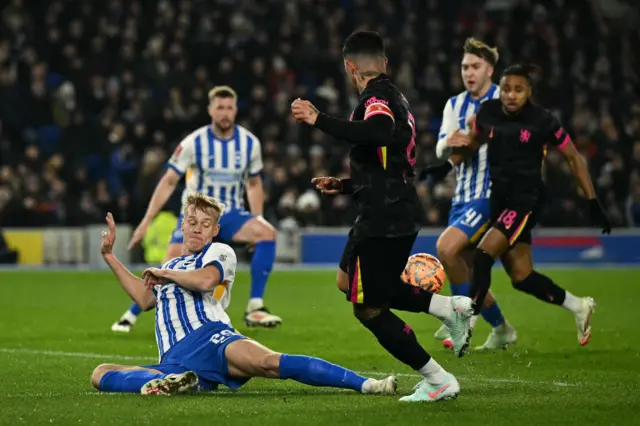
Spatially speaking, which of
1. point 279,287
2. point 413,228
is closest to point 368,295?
point 413,228

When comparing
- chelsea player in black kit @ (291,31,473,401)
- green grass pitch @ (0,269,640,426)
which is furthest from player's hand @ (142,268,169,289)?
chelsea player in black kit @ (291,31,473,401)

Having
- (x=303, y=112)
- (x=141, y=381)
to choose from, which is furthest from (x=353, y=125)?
(x=141, y=381)

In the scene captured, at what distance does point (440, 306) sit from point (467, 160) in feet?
10.8

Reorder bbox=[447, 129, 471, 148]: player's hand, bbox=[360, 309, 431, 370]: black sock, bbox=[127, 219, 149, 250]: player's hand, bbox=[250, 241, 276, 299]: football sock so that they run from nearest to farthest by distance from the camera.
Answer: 1. bbox=[360, 309, 431, 370]: black sock
2. bbox=[447, 129, 471, 148]: player's hand
3. bbox=[127, 219, 149, 250]: player's hand
4. bbox=[250, 241, 276, 299]: football sock

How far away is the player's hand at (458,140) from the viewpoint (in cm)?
922

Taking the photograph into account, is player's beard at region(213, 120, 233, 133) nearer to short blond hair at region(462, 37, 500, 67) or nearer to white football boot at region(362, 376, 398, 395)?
short blond hair at region(462, 37, 500, 67)

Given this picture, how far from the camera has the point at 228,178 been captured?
11.9 metres

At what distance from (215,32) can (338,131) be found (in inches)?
767

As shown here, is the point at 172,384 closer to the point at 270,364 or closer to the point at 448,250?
the point at 270,364

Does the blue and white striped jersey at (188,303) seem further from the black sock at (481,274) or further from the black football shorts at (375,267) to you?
the black sock at (481,274)

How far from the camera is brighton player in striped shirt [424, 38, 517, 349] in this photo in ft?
32.4

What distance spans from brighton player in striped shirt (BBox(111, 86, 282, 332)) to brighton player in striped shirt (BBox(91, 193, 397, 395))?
4.34 meters

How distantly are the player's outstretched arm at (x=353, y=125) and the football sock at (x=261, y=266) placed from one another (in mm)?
5568

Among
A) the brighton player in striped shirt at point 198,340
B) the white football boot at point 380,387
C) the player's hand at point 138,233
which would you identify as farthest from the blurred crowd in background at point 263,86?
the white football boot at point 380,387
